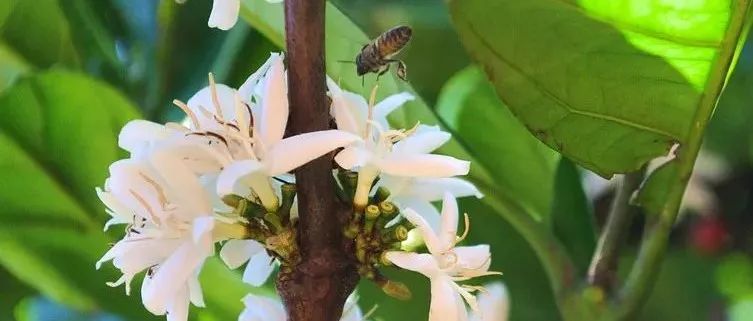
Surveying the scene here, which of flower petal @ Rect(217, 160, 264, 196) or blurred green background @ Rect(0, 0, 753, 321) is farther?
blurred green background @ Rect(0, 0, 753, 321)

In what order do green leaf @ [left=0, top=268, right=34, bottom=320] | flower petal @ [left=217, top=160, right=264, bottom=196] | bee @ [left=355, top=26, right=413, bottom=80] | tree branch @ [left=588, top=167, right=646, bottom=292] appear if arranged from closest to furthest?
flower petal @ [left=217, top=160, right=264, bottom=196], bee @ [left=355, top=26, right=413, bottom=80], tree branch @ [left=588, top=167, right=646, bottom=292], green leaf @ [left=0, top=268, right=34, bottom=320]

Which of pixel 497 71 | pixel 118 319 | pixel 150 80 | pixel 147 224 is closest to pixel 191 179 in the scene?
pixel 147 224

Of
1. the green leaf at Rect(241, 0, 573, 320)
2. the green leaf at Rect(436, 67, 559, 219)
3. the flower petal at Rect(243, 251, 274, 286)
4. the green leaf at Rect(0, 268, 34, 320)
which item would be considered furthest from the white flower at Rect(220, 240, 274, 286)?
the green leaf at Rect(0, 268, 34, 320)

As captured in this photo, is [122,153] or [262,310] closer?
[262,310]

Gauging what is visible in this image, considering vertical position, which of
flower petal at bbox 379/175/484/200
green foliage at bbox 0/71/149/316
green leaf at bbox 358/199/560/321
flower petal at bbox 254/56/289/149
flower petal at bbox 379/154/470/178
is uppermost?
flower petal at bbox 254/56/289/149

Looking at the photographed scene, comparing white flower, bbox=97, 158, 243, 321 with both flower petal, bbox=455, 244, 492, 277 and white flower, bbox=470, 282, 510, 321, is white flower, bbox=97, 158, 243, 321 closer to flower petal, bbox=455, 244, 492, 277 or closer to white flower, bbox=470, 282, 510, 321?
flower petal, bbox=455, 244, 492, 277

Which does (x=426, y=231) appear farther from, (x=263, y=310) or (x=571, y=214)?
(x=571, y=214)

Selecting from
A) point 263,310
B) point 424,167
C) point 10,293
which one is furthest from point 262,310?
point 10,293
